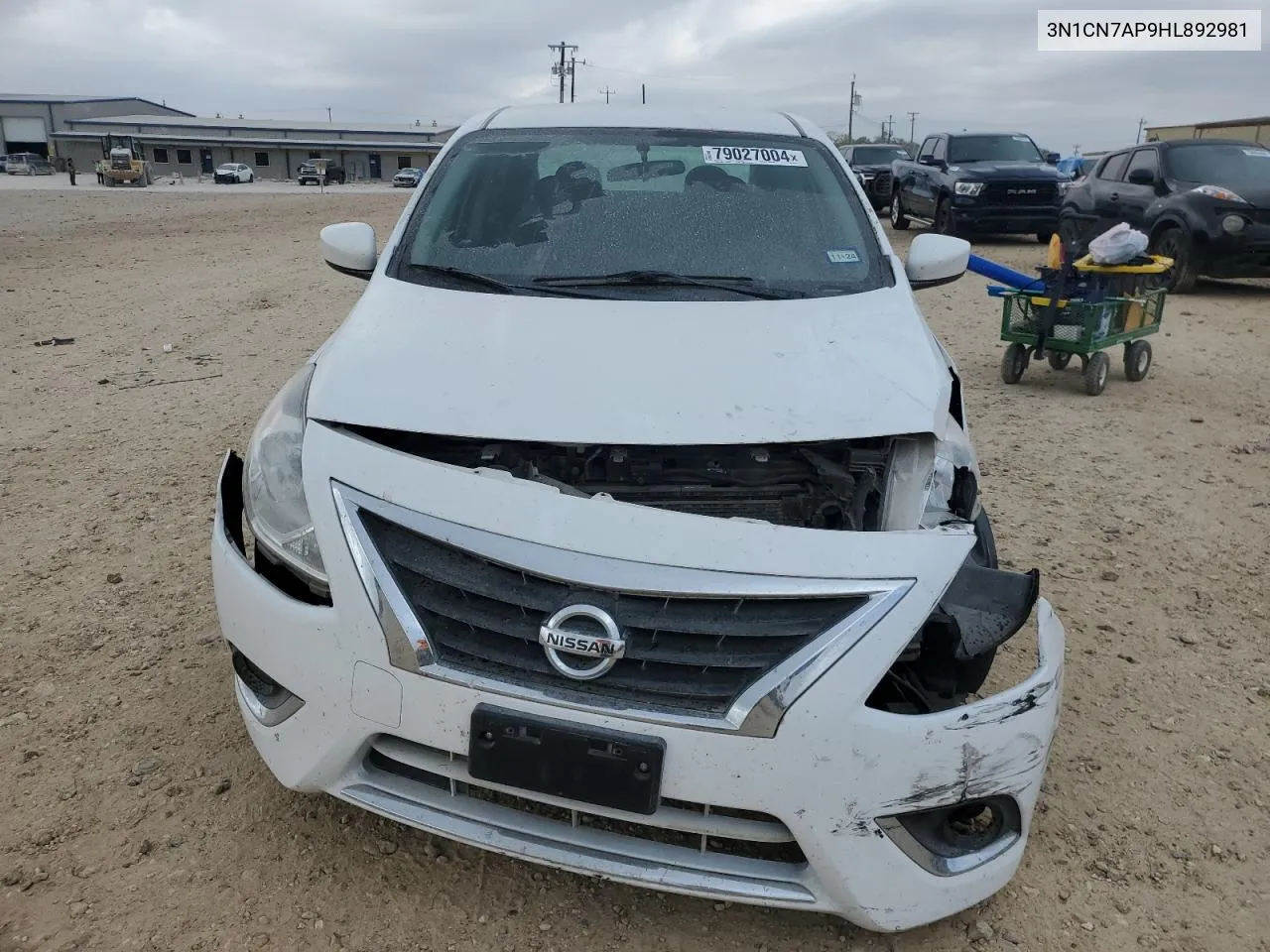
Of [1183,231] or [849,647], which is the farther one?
[1183,231]

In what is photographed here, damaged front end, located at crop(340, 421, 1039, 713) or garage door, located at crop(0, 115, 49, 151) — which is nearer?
damaged front end, located at crop(340, 421, 1039, 713)

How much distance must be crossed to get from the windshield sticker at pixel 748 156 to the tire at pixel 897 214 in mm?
13626

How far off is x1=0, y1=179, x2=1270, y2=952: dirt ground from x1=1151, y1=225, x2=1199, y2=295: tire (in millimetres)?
4700

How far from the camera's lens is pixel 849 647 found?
175 cm

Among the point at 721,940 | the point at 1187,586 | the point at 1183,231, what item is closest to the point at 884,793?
the point at 721,940

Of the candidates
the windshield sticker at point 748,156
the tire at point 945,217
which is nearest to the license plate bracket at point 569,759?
the windshield sticker at point 748,156

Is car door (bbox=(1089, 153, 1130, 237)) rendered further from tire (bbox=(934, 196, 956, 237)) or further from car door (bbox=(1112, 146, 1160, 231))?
tire (bbox=(934, 196, 956, 237))

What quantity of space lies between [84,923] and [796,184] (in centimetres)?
298

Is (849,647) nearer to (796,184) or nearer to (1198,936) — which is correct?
(1198,936)

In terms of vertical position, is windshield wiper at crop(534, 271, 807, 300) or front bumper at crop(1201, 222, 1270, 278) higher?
windshield wiper at crop(534, 271, 807, 300)

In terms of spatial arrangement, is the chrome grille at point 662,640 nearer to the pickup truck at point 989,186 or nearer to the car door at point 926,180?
the pickup truck at point 989,186

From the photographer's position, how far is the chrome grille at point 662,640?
1780 mm

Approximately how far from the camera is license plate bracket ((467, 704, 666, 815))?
5.76 ft

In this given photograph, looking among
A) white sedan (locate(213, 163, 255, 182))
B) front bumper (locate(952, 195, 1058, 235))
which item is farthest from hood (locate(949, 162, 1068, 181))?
white sedan (locate(213, 163, 255, 182))
